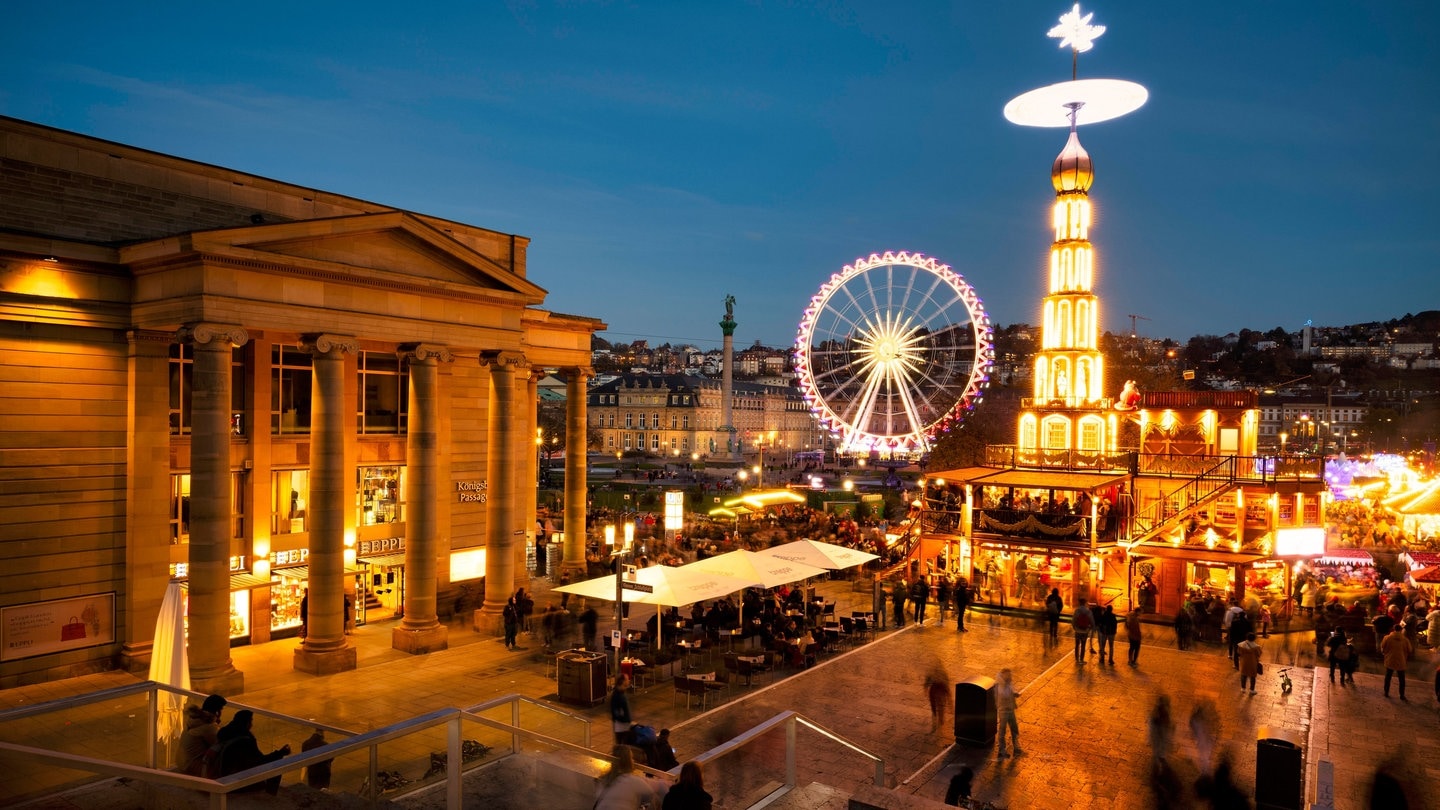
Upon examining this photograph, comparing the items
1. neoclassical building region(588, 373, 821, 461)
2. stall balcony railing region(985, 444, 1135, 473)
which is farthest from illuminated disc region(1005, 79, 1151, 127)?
neoclassical building region(588, 373, 821, 461)

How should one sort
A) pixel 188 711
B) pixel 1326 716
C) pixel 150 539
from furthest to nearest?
pixel 150 539 → pixel 1326 716 → pixel 188 711

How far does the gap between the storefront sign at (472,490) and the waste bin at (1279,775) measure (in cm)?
2066

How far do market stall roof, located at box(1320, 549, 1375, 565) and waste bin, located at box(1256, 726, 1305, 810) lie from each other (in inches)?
816

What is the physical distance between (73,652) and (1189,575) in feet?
100

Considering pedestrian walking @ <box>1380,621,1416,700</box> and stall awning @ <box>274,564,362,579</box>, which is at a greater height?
stall awning @ <box>274,564,362,579</box>

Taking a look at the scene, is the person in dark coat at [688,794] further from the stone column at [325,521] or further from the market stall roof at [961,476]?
the market stall roof at [961,476]

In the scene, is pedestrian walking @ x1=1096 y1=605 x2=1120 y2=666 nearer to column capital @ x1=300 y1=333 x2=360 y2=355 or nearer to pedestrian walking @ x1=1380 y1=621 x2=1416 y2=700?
pedestrian walking @ x1=1380 y1=621 x2=1416 y2=700

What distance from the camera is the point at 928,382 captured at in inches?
1786

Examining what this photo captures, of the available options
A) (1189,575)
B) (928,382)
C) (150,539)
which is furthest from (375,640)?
(928,382)

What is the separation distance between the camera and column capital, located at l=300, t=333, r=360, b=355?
65.6 feet

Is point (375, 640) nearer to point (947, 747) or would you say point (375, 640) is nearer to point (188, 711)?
point (188, 711)

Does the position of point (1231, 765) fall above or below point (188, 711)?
below

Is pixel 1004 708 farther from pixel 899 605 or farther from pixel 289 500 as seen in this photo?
pixel 289 500

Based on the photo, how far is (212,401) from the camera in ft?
60.0
